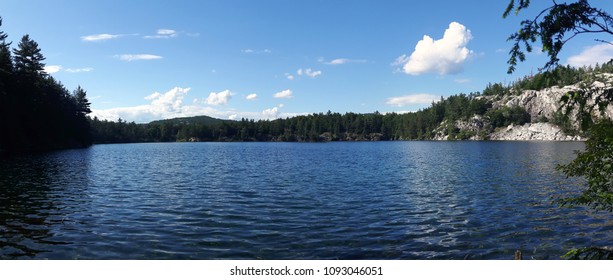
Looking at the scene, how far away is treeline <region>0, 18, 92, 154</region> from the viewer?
267 ft

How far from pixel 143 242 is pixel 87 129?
163612mm

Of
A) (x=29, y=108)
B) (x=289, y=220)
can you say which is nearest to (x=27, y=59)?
(x=29, y=108)

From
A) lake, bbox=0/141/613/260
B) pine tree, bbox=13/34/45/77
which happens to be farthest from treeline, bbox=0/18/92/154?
lake, bbox=0/141/613/260

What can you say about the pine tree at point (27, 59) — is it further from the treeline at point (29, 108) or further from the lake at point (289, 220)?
the lake at point (289, 220)

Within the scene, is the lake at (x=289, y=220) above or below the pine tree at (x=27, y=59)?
below

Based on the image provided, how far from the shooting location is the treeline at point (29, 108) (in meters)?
81.5

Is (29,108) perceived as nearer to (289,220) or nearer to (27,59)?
(27,59)

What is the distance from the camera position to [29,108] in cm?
9419

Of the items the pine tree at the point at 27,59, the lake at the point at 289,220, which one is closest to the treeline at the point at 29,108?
the pine tree at the point at 27,59

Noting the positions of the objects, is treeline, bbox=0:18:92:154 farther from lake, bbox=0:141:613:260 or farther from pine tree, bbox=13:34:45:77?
lake, bbox=0:141:613:260

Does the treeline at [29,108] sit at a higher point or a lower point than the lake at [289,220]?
higher

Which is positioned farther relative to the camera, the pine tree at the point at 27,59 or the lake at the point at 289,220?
the pine tree at the point at 27,59
